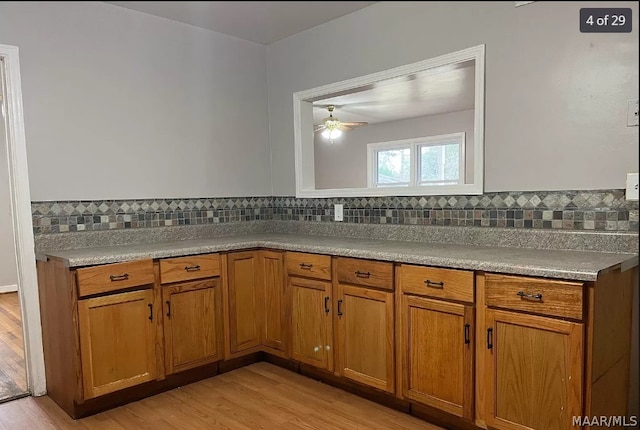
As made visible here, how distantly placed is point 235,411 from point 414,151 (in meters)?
4.97

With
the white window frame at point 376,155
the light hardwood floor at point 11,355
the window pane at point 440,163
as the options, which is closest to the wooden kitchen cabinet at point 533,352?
the light hardwood floor at point 11,355

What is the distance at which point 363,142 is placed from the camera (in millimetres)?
6934

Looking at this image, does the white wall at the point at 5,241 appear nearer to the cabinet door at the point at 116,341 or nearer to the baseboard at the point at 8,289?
the baseboard at the point at 8,289

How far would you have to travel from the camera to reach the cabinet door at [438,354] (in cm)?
187

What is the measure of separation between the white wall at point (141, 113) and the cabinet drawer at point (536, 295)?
1760 mm

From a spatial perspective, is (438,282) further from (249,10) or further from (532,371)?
(249,10)

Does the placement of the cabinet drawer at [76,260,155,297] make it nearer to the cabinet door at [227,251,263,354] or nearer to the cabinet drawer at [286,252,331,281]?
the cabinet door at [227,251,263,354]

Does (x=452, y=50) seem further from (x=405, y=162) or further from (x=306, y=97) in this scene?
(x=405, y=162)

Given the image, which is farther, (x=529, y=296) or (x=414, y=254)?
(x=414, y=254)

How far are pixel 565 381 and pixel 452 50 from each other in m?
1.64

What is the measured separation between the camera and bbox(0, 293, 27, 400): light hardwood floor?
8.06ft

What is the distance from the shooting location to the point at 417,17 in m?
1.24

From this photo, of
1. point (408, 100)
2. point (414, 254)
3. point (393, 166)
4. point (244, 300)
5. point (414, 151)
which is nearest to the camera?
point (414, 254)

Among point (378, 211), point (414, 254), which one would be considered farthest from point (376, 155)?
point (414, 254)
